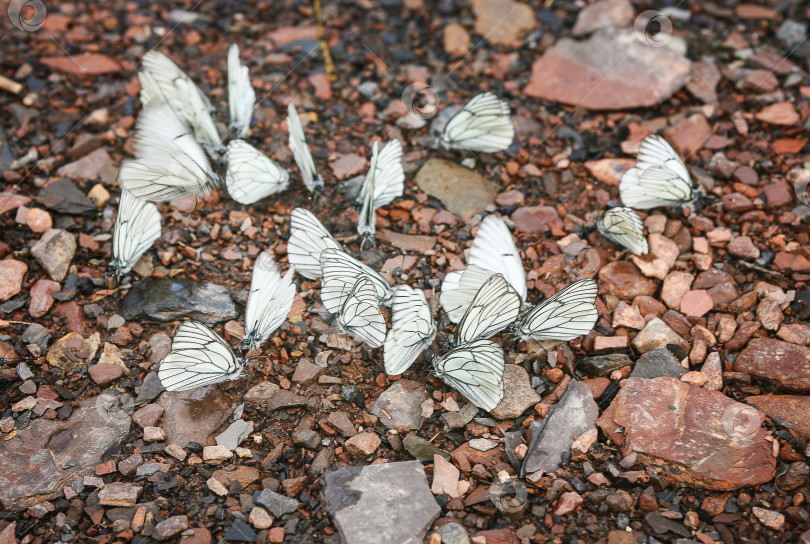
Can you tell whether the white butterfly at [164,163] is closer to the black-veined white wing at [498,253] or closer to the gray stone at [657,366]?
the black-veined white wing at [498,253]

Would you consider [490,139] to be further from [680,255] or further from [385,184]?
[680,255]

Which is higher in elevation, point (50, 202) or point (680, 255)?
point (50, 202)

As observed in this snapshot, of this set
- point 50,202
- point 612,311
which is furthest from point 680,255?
point 50,202

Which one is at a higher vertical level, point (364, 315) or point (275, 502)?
point (364, 315)

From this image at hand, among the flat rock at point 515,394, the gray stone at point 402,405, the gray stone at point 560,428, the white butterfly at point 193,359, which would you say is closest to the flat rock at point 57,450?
the white butterfly at point 193,359

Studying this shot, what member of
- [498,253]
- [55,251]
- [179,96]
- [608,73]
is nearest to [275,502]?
[498,253]

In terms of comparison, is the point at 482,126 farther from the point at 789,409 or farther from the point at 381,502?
the point at 381,502
